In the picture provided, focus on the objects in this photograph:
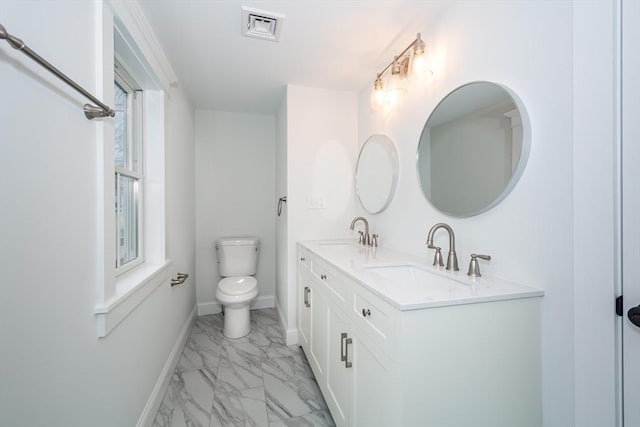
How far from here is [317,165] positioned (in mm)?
2344

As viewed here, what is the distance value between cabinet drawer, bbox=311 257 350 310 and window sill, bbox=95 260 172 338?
964 mm

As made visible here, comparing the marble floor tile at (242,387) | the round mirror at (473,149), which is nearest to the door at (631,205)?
the round mirror at (473,149)

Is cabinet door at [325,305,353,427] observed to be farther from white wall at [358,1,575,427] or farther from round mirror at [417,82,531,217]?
round mirror at [417,82,531,217]

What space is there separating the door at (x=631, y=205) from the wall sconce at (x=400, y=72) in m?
0.80

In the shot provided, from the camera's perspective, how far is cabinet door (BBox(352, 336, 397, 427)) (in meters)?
0.89

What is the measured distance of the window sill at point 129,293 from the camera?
100 cm

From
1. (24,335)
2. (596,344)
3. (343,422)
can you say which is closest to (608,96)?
(596,344)

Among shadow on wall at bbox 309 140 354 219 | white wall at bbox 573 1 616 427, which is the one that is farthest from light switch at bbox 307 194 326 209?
white wall at bbox 573 1 616 427

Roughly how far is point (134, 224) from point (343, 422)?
5.31 feet

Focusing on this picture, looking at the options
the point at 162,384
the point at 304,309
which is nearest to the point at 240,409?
the point at 162,384

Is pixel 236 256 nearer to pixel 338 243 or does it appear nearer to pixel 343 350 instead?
pixel 338 243

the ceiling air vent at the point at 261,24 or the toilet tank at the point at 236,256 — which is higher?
the ceiling air vent at the point at 261,24

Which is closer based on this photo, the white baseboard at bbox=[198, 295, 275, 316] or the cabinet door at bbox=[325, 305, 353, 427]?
the cabinet door at bbox=[325, 305, 353, 427]

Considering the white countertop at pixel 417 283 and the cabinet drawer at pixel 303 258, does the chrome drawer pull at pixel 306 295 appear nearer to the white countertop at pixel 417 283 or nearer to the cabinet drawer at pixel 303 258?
the cabinet drawer at pixel 303 258
